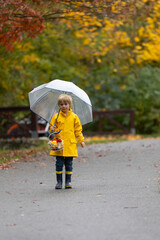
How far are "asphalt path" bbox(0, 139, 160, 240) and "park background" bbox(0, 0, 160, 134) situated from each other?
6.93 metres

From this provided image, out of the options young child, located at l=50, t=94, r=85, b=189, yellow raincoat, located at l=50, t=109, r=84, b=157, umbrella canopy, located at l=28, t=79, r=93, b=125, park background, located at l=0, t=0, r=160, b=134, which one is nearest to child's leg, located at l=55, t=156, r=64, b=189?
young child, located at l=50, t=94, r=85, b=189

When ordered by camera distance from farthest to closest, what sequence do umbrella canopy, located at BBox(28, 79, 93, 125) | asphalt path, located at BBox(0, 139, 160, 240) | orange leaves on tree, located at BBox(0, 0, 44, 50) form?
orange leaves on tree, located at BBox(0, 0, 44, 50)
umbrella canopy, located at BBox(28, 79, 93, 125)
asphalt path, located at BBox(0, 139, 160, 240)

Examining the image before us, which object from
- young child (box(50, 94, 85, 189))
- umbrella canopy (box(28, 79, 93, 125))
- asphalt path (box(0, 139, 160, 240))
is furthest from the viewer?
umbrella canopy (box(28, 79, 93, 125))

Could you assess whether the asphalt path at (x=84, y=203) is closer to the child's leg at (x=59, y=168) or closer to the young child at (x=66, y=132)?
the child's leg at (x=59, y=168)

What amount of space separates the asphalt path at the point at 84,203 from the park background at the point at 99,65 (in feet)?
22.7

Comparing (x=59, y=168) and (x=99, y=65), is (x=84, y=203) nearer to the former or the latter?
(x=59, y=168)

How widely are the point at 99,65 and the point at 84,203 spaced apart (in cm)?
2162

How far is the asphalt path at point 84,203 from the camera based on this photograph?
17.1 feet

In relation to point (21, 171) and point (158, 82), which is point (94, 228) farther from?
point (158, 82)

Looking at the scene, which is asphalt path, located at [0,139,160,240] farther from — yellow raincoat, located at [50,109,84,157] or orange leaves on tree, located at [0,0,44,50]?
orange leaves on tree, located at [0,0,44,50]

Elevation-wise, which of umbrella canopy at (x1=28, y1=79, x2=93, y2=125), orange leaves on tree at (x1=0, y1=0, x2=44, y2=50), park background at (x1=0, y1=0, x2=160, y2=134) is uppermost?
orange leaves on tree at (x1=0, y1=0, x2=44, y2=50)

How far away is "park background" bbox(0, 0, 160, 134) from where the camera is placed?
Result: 19.2 metres

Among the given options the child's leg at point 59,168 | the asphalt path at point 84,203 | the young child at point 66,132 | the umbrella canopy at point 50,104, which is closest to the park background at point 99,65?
the asphalt path at point 84,203

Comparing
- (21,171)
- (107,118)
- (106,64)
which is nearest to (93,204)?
(21,171)
